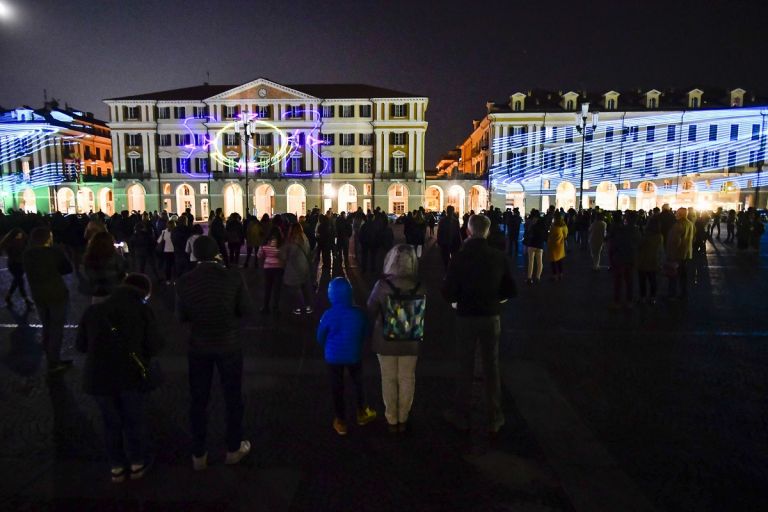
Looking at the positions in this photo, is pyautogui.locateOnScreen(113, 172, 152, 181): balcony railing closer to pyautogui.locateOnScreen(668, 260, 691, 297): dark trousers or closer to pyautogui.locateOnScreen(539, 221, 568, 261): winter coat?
pyautogui.locateOnScreen(539, 221, 568, 261): winter coat

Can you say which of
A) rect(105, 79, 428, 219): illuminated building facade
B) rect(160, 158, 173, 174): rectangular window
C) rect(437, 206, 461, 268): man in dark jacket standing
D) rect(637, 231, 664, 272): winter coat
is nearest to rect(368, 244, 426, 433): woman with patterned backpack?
rect(637, 231, 664, 272): winter coat

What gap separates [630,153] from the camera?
190 ft

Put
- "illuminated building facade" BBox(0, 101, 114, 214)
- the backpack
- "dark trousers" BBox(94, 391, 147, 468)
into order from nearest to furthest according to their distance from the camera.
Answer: "dark trousers" BBox(94, 391, 147, 468), the backpack, "illuminated building facade" BBox(0, 101, 114, 214)

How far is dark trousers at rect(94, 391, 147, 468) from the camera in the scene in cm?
362

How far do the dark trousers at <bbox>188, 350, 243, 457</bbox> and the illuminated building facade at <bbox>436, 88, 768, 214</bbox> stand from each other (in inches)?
2219

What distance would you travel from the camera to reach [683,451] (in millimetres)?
Result: 4148

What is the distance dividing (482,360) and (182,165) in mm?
59943

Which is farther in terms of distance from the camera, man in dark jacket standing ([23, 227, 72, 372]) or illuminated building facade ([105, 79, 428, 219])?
illuminated building facade ([105, 79, 428, 219])

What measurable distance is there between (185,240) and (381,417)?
8.13 metres

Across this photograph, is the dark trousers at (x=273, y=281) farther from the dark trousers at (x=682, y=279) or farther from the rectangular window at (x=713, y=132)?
the rectangular window at (x=713, y=132)

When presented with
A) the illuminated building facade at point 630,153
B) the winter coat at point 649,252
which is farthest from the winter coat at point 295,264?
the illuminated building facade at point 630,153

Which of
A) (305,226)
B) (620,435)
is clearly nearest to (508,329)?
(620,435)

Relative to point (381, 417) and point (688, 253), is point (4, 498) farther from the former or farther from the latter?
point (688, 253)

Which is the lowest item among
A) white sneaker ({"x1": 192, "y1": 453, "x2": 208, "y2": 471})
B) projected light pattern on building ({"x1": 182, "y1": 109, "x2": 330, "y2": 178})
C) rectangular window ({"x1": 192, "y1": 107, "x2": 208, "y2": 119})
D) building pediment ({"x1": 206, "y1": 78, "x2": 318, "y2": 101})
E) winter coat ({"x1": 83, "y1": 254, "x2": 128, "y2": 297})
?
white sneaker ({"x1": 192, "y1": 453, "x2": 208, "y2": 471})
